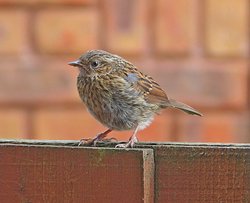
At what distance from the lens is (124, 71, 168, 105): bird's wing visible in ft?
15.6

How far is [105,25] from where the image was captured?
6.45 m

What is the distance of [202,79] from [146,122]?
1870 mm

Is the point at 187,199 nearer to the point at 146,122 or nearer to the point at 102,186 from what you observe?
the point at 102,186

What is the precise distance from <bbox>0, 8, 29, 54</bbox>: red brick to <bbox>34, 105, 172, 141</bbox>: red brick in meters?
0.41

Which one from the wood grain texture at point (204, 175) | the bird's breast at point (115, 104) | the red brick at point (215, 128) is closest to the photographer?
the wood grain texture at point (204, 175)

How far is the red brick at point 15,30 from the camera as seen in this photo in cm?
645

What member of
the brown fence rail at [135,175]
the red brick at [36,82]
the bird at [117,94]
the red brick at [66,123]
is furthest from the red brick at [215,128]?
the brown fence rail at [135,175]

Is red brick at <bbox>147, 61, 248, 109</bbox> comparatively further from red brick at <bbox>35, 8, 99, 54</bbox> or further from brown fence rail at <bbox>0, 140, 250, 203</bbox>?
brown fence rail at <bbox>0, 140, 250, 203</bbox>

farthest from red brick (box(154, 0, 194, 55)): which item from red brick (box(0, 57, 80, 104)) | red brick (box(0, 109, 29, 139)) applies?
red brick (box(0, 109, 29, 139))

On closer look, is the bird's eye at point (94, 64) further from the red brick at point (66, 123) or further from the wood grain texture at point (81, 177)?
the wood grain texture at point (81, 177)

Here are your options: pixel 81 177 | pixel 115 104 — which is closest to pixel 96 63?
pixel 115 104

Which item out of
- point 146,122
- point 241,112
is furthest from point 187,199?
point 241,112

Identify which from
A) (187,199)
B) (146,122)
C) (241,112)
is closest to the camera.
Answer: (187,199)

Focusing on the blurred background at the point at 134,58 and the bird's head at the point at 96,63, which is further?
the blurred background at the point at 134,58
